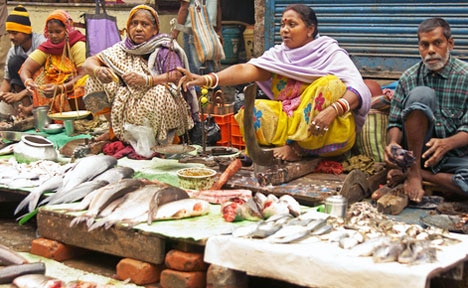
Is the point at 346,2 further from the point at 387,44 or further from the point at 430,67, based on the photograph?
the point at 430,67

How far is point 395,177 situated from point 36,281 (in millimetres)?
2728

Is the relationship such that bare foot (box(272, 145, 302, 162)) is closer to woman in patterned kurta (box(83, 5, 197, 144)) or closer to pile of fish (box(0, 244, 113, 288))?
woman in patterned kurta (box(83, 5, 197, 144))

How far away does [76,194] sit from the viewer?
5309mm

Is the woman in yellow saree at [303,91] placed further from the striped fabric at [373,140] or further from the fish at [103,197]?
the fish at [103,197]

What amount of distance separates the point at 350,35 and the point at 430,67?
277 cm

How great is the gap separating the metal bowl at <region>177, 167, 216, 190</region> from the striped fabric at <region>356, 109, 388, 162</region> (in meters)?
1.30

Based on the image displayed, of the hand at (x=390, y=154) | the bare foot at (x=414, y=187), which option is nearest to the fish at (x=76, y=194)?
the hand at (x=390, y=154)

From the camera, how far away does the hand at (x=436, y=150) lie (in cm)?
506

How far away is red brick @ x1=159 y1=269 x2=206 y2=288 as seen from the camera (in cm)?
432

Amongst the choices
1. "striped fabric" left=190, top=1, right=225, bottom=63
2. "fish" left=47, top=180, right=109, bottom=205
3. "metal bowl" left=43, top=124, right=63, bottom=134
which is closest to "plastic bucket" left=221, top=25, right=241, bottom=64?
"striped fabric" left=190, top=1, right=225, bottom=63

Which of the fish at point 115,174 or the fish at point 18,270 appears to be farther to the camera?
the fish at point 115,174

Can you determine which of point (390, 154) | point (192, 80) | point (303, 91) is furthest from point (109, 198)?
point (390, 154)

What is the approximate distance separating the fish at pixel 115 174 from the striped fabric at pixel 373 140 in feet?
6.41

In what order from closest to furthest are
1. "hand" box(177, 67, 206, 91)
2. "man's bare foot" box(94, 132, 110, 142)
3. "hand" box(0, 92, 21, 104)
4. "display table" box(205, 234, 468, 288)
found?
"display table" box(205, 234, 468, 288), "hand" box(177, 67, 206, 91), "man's bare foot" box(94, 132, 110, 142), "hand" box(0, 92, 21, 104)
